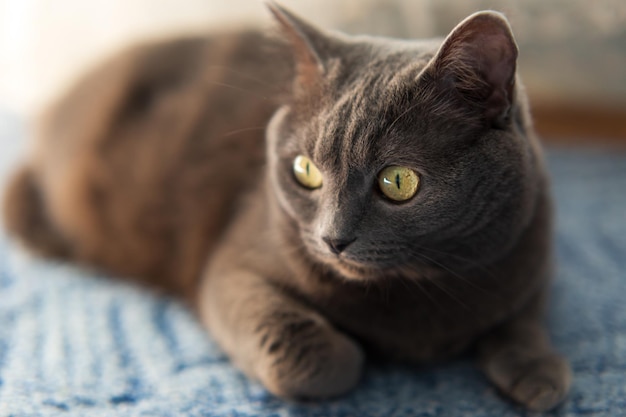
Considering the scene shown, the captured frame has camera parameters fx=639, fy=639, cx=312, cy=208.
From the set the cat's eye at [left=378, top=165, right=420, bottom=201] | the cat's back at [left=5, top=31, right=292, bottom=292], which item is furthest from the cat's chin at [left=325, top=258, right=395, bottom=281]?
the cat's back at [left=5, top=31, right=292, bottom=292]

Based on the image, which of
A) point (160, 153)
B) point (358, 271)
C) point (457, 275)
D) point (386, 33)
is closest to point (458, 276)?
point (457, 275)

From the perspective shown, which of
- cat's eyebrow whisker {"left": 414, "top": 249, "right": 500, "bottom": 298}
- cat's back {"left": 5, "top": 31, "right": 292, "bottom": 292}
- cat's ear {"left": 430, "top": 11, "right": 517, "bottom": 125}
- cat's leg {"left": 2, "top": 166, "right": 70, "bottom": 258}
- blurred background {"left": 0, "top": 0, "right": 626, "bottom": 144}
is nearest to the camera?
cat's ear {"left": 430, "top": 11, "right": 517, "bottom": 125}

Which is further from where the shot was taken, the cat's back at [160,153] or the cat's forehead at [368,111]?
the cat's back at [160,153]

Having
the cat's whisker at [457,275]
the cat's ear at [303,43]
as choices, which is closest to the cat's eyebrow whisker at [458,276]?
the cat's whisker at [457,275]

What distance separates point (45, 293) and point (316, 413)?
0.69 meters

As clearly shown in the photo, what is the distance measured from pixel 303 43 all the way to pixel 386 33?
3.17 feet

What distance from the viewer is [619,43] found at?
1.86m

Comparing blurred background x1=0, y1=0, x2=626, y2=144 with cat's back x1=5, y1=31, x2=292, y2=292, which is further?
blurred background x1=0, y1=0, x2=626, y2=144

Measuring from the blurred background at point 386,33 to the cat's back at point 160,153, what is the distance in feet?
1.05

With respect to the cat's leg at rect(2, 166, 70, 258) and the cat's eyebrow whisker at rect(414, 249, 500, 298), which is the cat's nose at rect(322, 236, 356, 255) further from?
the cat's leg at rect(2, 166, 70, 258)

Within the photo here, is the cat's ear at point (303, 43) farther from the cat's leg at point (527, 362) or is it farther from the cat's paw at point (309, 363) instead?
the cat's leg at point (527, 362)

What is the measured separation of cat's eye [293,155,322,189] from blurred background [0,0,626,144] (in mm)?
951

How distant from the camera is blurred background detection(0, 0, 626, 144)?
1858 mm

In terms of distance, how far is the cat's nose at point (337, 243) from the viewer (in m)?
0.92
